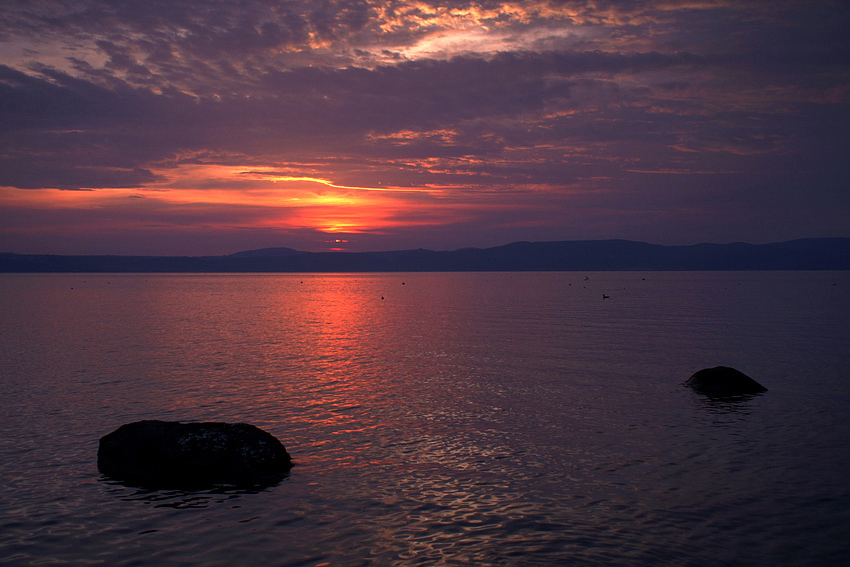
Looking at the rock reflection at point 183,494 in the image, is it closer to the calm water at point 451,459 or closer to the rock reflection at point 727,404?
the calm water at point 451,459

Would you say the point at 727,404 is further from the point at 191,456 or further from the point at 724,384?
the point at 191,456

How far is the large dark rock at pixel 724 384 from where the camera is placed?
22484mm

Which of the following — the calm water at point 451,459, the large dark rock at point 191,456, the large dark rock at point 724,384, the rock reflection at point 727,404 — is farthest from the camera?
the large dark rock at point 724,384

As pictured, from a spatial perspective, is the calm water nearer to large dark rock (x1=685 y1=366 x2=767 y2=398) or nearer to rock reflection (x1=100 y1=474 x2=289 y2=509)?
rock reflection (x1=100 y1=474 x2=289 y2=509)

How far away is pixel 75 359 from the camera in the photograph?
32.3 meters

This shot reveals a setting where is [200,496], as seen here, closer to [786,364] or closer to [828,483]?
[828,483]

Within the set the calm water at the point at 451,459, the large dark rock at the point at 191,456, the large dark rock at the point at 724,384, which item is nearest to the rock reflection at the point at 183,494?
the calm water at the point at 451,459

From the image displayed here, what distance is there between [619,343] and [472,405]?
20.5 m

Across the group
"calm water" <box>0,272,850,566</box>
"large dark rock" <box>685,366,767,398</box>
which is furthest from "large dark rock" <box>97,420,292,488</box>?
"large dark rock" <box>685,366,767,398</box>

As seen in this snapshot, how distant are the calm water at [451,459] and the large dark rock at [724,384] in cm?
74

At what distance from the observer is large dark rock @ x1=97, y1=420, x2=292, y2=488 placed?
13.9 m

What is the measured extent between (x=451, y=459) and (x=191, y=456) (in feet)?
21.1

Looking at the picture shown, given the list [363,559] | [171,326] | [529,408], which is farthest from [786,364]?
[171,326]

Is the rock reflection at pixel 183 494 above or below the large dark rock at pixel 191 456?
below
